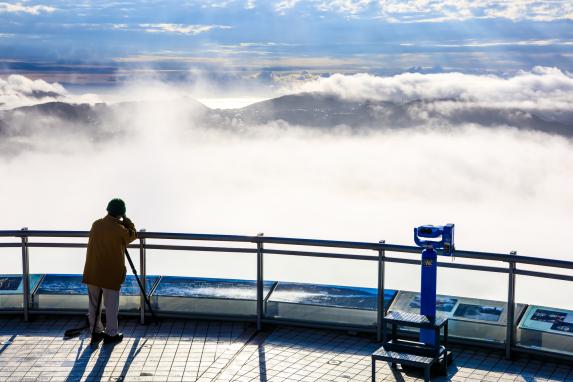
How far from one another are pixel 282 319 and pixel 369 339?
1.06 meters

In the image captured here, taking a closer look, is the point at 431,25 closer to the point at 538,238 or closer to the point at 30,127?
the point at 538,238

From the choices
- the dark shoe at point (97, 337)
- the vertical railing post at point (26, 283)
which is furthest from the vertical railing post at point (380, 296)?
the vertical railing post at point (26, 283)

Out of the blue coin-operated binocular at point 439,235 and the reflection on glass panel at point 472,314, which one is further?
the reflection on glass panel at point 472,314

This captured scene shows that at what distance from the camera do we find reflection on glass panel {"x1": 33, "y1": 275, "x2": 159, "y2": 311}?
9.95 m

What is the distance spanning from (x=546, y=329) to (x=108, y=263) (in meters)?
4.57

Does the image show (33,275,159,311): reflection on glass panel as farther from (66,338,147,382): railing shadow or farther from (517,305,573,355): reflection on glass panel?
(517,305,573,355): reflection on glass panel

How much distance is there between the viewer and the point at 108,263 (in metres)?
8.92

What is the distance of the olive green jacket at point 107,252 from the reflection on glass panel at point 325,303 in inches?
71.9

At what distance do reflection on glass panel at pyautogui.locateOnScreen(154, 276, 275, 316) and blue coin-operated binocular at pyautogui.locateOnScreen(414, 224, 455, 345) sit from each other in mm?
2257

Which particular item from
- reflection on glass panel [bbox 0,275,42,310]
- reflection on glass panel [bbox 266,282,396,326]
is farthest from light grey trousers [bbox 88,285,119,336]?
reflection on glass panel [bbox 266,282,396,326]

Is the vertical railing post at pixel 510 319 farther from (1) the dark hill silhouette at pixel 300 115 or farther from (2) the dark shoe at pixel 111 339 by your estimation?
(1) the dark hill silhouette at pixel 300 115

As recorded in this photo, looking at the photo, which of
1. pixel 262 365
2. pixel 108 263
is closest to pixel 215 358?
pixel 262 365

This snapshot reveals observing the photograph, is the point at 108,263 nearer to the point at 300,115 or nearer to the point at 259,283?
the point at 259,283

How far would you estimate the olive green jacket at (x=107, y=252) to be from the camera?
887 centimetres
